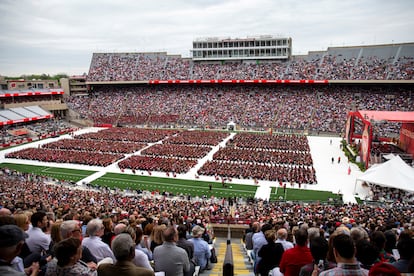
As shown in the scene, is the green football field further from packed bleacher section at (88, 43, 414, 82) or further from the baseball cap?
packed bleacher section at (88, 43, 414, 82)

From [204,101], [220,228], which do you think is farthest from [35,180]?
[204,101]

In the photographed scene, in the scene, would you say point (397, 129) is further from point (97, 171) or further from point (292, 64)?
point (97, 171)

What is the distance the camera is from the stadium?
18.2 metres

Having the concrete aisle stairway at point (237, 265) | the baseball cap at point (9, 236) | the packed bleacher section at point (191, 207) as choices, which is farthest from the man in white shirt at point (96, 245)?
the packed bleacher section at point (191, 207)

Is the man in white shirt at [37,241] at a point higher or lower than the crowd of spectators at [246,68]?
lower

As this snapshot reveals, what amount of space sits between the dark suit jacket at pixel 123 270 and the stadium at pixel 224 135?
658cm

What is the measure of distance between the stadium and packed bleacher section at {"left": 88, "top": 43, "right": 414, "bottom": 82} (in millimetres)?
296

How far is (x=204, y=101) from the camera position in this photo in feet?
182

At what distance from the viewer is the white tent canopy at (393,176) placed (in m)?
18.4

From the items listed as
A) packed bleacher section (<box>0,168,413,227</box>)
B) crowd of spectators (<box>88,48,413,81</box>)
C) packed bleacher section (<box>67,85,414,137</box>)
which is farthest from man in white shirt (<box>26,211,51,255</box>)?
crowd of spectators (<box>88,48,413,81</box>)

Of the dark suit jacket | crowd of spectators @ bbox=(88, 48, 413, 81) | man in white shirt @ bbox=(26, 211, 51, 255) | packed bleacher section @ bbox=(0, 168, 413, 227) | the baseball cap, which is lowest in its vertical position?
packed bleacher section @ bbox=(0, 168, 413, 227)

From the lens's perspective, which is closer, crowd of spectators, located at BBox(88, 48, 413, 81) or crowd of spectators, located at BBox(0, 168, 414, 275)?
crowd of spectators, located at BBox(0, 168, 414, 275)

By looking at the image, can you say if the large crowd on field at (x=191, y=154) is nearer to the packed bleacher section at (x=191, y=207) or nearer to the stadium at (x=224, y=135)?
the stadium at (x=224, y=135)

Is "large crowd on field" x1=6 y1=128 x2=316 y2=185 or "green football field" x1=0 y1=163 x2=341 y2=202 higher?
"large crowd on field" x1=6 y1=128 x2=316 y2=185
